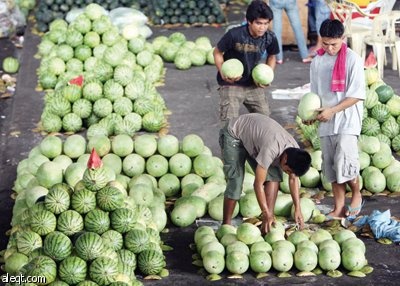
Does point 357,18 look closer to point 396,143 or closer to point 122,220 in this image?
point 396,143

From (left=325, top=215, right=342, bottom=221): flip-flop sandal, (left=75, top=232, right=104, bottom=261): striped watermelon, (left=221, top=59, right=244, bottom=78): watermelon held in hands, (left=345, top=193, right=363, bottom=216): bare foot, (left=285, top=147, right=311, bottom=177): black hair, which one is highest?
(left=221, top=59, right=244, bottom=78): watermelon held in hands

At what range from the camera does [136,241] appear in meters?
6.22

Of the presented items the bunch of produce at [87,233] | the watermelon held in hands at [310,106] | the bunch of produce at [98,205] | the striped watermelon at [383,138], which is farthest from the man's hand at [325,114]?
the striped watermelon at [383,138]

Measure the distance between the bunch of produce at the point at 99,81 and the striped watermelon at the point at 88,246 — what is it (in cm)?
310

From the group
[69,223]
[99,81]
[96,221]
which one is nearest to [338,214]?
[96,221]

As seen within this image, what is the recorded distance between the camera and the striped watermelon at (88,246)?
5695 millimetres

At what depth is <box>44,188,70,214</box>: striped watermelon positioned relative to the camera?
20.1 ft

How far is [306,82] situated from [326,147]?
402cm

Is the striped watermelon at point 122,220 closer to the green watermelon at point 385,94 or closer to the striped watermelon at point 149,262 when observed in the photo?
the striped watermelon at point 149,262

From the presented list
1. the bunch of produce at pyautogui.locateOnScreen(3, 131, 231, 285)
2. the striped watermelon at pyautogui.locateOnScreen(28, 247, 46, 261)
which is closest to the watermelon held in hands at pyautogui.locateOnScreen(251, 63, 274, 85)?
the bunch of produce at pyautogui.locateOnScreen(3, 131, 231, 285)

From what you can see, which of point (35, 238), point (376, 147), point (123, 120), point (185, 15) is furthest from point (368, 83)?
point (185, 15)

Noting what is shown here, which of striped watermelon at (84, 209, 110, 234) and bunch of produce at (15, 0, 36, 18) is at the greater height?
bunch of produce at (15, 0, 36, 18)

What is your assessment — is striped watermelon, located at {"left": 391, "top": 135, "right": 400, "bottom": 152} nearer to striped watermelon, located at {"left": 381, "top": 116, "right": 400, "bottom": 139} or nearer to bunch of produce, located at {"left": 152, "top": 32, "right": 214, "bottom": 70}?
striped watermelon, located at {"left": 381, "top": 116, "right": 400, "bottom": 139}

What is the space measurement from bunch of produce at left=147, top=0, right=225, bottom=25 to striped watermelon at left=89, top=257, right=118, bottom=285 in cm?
880
